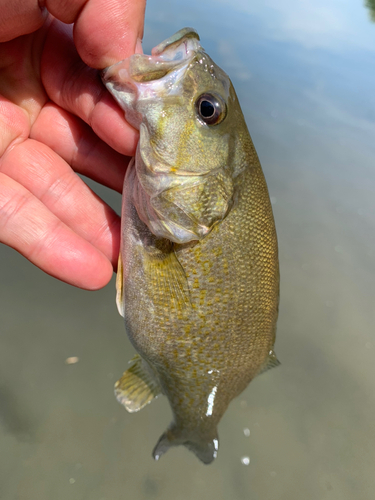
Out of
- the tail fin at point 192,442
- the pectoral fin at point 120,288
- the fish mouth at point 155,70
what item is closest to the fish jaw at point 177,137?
the fish mouth at point 155,70

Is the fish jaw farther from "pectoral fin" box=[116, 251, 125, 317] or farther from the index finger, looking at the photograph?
"pectoral fin" box=[116, 251, 125, 317]

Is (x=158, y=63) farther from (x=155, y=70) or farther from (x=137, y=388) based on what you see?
(x=137, y=388)

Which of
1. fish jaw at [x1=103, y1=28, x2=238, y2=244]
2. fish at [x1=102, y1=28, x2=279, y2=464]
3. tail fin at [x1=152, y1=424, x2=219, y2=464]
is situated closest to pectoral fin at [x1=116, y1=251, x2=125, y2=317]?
fish at [x1=102, y1=28, x2=279, y2=464]

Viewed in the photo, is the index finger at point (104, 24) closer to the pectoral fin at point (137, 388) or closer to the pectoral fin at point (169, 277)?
the pectoral fin at point (169, 277)

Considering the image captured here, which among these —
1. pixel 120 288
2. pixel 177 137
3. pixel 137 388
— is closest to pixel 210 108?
pixel 177 137

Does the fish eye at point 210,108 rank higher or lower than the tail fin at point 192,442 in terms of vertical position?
higher

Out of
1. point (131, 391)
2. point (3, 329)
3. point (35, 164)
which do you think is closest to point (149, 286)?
point (131, 391)
